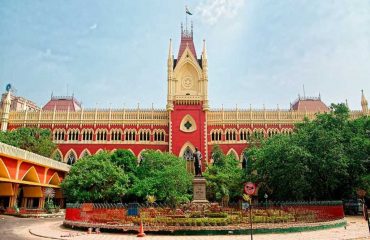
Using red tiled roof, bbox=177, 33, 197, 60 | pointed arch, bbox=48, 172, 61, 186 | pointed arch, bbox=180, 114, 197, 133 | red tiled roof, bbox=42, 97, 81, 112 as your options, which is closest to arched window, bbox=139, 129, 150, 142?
pointed arch, bbox=180, 114, 197, 133

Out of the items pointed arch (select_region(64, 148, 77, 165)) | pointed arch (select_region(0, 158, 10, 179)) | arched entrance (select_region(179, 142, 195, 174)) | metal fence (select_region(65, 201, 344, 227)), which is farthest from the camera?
pointed arch (select_region(64, 148, 77, 165))

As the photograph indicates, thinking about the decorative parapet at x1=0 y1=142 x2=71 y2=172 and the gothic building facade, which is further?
the gothic building facade

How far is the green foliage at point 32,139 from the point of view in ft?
150

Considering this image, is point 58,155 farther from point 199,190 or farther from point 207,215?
point 207,215

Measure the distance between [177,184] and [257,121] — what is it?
62.8 feet

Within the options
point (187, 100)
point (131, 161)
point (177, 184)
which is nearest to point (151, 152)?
point (131, 161)

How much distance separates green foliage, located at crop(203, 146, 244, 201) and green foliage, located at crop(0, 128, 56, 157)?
74.3 ft

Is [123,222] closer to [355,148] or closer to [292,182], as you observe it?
[292,182]

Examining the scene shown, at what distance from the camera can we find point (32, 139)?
47.1 metres

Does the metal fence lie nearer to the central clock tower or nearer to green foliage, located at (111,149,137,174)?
green foliage, located at (111,149,137,174)

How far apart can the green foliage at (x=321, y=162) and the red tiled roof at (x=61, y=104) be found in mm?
35930

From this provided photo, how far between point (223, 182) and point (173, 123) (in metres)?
13.7

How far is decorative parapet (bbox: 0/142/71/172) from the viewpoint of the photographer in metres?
31.7

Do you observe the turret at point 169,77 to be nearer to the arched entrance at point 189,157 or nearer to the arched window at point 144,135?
the arched window at point 144,135
